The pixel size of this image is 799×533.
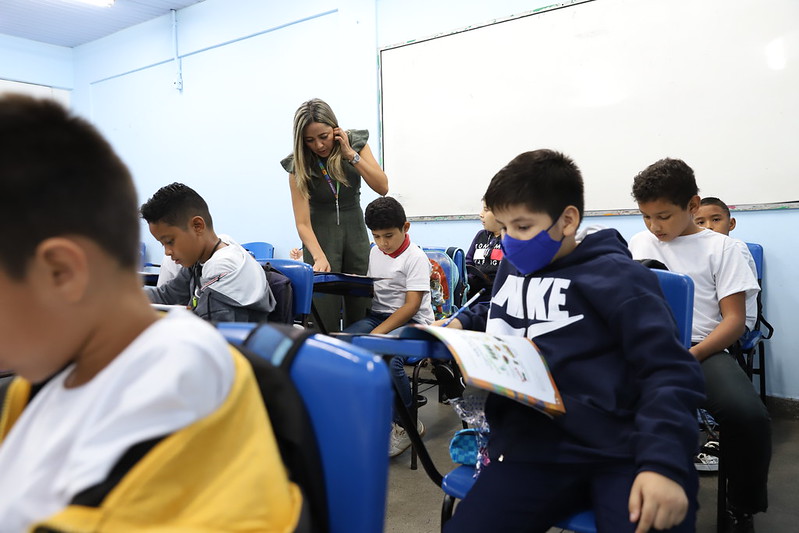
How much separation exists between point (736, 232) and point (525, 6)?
1.79 meters

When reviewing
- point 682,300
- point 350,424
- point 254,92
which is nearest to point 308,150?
point 682,300

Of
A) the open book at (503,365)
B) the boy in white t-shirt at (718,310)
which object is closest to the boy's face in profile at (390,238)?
the boy in white t-shirt at (718,310)

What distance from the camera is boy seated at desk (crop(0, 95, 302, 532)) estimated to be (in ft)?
1.35

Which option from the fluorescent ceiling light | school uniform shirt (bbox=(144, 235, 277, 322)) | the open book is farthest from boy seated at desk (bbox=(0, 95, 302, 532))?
the fluorescent ceiling light

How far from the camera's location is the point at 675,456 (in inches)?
33.4

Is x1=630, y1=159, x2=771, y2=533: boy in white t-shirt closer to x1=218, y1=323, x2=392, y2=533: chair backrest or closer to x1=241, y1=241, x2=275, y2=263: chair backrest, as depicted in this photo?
x1=218, y1=323, x2=392, y2=533: chair backrest

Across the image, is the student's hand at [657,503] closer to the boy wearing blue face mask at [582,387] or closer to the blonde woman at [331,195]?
the boy wearing blue face mask at [582,387]

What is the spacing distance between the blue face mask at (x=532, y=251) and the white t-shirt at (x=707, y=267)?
35.8 inches

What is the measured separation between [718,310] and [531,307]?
3.47ft

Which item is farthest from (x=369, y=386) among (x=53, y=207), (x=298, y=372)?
(x=53, y=207)

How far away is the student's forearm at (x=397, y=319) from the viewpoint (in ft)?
7.97

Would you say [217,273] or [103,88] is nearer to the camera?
[217,273]

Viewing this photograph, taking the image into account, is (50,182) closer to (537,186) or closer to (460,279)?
(537,186)

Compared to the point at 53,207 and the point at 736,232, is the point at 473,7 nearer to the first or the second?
the point at 736,232
